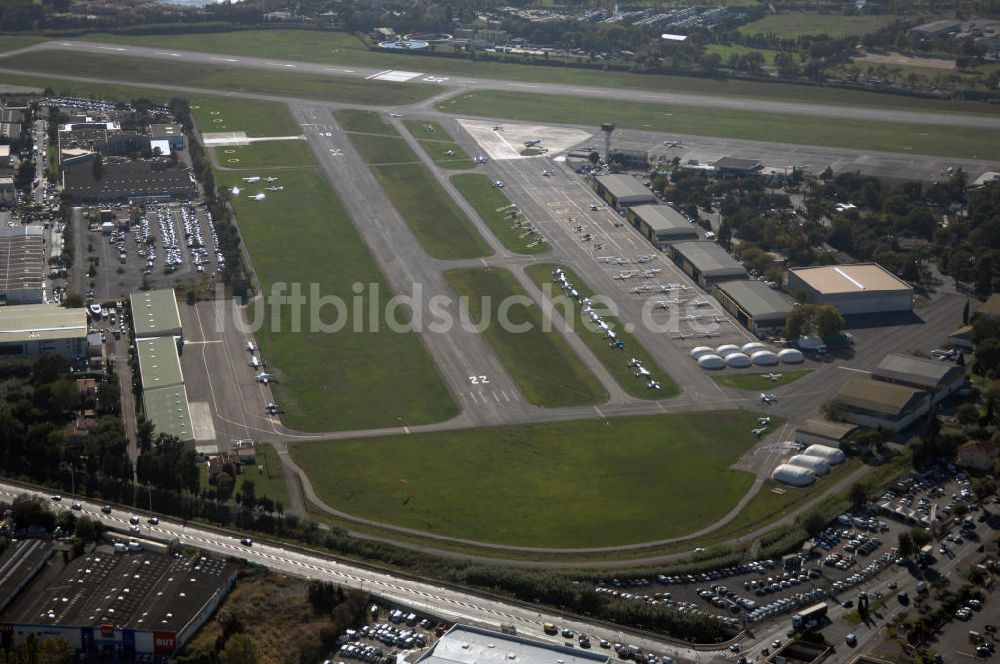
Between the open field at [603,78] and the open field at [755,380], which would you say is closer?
the open field at [755,380]

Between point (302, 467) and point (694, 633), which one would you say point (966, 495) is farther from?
point (302, 467)

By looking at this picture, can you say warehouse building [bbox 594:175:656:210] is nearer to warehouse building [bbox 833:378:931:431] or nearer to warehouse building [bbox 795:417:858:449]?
warehouse building [bbox 833:378:931:431]

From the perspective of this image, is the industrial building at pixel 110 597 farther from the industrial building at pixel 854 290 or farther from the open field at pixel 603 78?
the open field at pixel 603 78

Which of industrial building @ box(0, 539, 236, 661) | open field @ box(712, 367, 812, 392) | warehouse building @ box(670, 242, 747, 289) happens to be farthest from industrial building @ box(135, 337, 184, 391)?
warehouse building @ box(670, 242, 747, 289)

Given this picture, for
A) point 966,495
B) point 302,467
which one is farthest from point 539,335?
point 966,495

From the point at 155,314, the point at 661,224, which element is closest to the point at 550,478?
the point at 155,314

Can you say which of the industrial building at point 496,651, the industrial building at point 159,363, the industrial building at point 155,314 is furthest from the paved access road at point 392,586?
the industrial building at point 155,314
